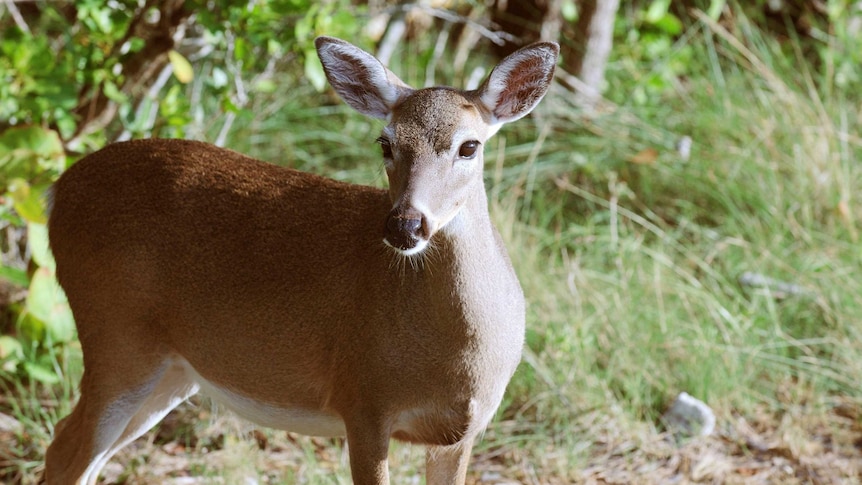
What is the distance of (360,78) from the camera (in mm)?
3588

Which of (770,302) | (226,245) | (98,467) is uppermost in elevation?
(226,245)

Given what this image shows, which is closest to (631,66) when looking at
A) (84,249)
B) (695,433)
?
(695,433)

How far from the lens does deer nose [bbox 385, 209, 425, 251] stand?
9.87ft

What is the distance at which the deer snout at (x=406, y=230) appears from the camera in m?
3.01

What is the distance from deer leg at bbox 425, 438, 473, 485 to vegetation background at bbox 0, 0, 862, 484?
734 millimetres

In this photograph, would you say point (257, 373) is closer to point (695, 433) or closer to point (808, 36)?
point (695, 433)

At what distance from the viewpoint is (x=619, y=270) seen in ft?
19.1

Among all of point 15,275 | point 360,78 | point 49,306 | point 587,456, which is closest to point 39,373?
point 49,306

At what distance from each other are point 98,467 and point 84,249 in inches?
30.4

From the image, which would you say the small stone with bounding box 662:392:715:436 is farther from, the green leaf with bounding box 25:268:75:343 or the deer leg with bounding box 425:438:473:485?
the green leaf with bounding box 25:268:75:343

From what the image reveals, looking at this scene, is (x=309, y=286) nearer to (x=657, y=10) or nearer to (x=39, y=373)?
(x=39, y=373)

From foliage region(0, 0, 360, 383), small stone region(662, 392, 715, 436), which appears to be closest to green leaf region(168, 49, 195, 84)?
foliage region(0, 0, 360, 383)

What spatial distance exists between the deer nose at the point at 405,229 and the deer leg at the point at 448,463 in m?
0.89

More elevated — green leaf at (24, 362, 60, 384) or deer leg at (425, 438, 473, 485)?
deer leg at (425, 438, 473, 485)
